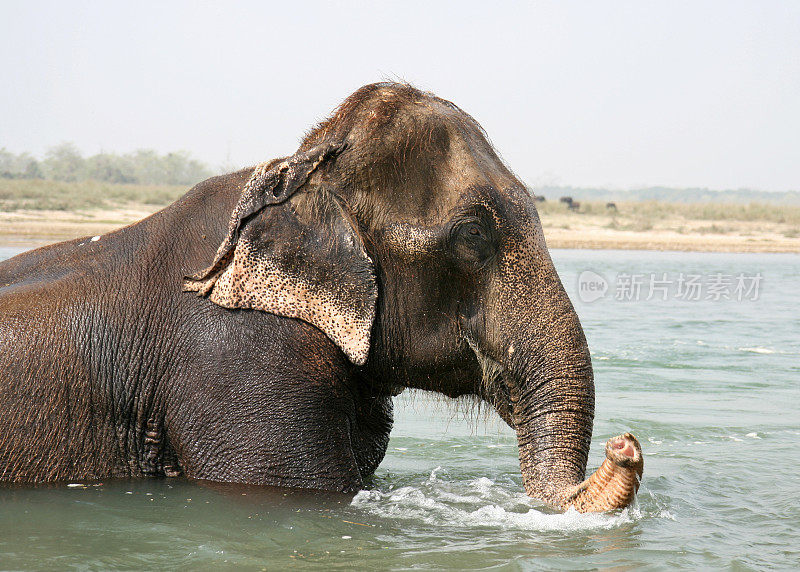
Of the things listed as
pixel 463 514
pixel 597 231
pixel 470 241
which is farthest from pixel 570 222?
pixel 470 241

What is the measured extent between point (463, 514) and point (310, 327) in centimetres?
125

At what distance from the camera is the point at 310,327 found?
4570 mm

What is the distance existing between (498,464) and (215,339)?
2.43 m

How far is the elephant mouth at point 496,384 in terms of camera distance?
4.62m

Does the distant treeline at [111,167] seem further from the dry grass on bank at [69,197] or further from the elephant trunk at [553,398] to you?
the elephant trunk at [553,398]

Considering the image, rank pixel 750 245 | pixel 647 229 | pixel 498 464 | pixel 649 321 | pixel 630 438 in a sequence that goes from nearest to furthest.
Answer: pixel 630 438 → pixel 498 464 → pixel 649 321 → pixel 750 245 → pixel 647 229

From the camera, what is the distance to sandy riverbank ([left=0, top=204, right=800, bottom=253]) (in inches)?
1139

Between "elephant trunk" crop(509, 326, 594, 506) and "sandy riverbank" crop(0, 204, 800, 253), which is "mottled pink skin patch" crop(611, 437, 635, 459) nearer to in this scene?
"elephant trunk" crop(509, 326, 594, 506)

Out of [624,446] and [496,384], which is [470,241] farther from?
[624,446]

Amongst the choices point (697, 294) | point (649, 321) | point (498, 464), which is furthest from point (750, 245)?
point (498, 464)

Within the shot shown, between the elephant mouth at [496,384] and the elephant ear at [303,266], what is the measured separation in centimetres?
55

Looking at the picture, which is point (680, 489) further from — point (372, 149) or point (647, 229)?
point (647, 229)

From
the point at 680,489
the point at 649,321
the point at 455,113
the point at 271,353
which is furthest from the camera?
the point at 649,321

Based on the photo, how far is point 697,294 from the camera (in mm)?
21438
